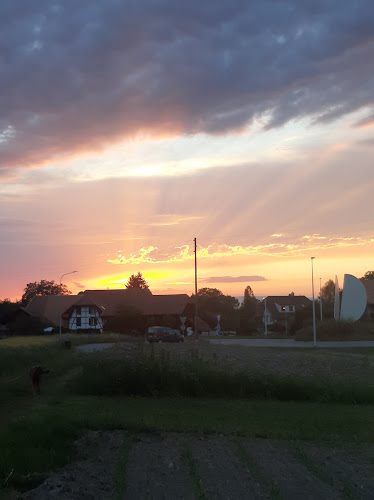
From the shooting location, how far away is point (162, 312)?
82938 millimetres

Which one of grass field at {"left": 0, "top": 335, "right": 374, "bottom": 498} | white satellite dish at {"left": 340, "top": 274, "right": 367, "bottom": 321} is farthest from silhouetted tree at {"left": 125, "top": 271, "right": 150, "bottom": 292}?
grass field at {"left": 0, "top": 335, "right": 374, "bottom": 498}

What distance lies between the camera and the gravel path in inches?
271

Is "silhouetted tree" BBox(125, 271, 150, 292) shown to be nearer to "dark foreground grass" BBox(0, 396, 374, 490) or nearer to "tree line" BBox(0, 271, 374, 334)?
"tree line" BBox(0, 271, 374, 334)

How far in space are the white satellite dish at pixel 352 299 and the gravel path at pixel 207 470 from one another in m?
55.0

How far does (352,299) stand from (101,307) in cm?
4049

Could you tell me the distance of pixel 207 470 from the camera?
8016 mm

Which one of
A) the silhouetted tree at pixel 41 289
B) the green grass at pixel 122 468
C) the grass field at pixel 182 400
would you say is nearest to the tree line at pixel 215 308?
the silhouetted tree at pixel 41 289

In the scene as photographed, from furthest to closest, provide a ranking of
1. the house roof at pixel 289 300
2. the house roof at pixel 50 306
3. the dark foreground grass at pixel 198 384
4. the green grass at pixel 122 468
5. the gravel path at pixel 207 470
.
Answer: the house roof at pixel 289 300
the house roof at pixel 50 306
the dark foreground grass at pixel 198 384
the green grass at pixel 122 468
the gravel path at pixel 207 470

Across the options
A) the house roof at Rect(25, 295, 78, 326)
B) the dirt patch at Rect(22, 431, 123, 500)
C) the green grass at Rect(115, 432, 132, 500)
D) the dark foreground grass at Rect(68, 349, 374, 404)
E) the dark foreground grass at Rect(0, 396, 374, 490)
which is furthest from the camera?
the house roof at Rect(25, 295, 78, 326)

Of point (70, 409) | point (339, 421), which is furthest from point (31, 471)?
point (339, 421)

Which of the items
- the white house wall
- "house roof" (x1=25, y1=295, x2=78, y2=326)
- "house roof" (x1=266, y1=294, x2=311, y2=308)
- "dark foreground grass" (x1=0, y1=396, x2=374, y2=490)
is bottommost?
"dark foreground grass" (x1=0, y1=396, x2=374, y2=490)

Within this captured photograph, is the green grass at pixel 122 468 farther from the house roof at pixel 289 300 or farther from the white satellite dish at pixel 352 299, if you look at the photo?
the house roof at pixel 289 300

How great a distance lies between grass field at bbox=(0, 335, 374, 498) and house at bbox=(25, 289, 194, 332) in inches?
2325

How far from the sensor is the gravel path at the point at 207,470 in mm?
6895
